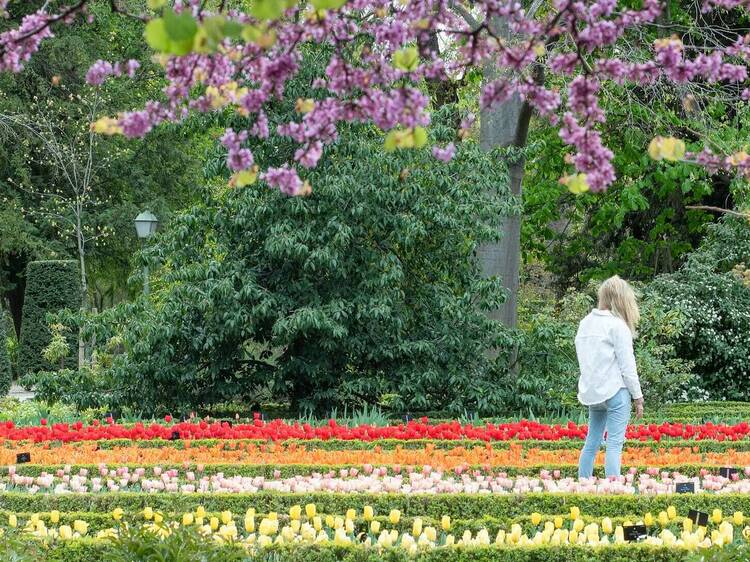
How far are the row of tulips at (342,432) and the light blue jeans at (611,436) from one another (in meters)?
1.82

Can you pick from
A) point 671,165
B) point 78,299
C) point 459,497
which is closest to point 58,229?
point 78,299

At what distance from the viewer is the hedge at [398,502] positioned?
5832 mm

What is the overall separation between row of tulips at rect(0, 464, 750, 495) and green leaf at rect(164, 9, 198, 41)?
4.26 m

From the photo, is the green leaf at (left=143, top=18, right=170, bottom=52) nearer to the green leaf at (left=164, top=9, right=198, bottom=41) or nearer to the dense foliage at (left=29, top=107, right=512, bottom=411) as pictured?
the green leaf at (left=164, top=9, right=198, bottom=41)

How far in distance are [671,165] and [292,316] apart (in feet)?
25.6

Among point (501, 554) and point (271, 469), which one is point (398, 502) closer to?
point (501, 554)

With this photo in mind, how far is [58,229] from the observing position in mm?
27016

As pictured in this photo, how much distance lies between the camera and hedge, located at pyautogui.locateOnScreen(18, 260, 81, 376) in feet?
79.2

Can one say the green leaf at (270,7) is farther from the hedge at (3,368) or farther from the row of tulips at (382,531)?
the hedge at (3,368)

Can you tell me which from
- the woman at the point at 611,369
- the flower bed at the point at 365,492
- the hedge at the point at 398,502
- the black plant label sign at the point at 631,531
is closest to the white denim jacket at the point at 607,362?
the woman at the point at 611,369

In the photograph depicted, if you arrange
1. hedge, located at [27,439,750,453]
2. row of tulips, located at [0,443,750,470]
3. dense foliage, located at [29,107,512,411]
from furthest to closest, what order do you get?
dense foliage, located at [29,107,512,411] < hedge, located at [27,439,750,453] < row of tulips, located at [0,443,750,470]

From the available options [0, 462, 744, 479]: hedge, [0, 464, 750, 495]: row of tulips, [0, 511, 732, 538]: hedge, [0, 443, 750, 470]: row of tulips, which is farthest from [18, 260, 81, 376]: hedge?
[0, 511, 732, 538]: hedge

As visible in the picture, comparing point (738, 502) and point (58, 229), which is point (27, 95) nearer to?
point (58, 229)

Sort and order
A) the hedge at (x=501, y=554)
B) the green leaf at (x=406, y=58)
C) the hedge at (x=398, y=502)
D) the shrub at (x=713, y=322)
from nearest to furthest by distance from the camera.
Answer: the green leaf at (x=406, y=58)
the hedge at (x=501, y=554)
the hedge at (x=398, y=502)
the shrub at (x=713, y=322)
